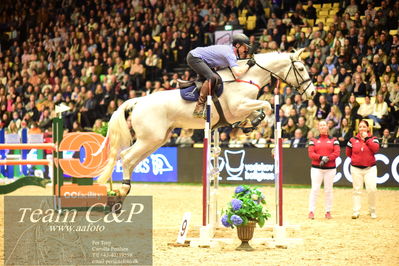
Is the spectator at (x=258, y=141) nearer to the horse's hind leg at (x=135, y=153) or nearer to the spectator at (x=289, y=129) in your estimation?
the spectator at (x=289, y=129)

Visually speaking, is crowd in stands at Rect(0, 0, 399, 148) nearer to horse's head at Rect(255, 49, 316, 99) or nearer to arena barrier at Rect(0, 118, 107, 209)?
horse's head at Rect(255, 49, 316, 99)

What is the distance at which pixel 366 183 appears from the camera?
11.8m

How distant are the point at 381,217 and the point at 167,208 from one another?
13.6 feet

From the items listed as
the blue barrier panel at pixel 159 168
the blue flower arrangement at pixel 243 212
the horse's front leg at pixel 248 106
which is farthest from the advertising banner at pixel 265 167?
the blue flower arrangement at pixel 243 212

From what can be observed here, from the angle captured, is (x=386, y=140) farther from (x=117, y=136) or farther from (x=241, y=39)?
(x=117, y=136)

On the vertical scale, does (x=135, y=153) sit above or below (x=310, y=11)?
below

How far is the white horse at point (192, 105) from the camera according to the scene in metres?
9.91

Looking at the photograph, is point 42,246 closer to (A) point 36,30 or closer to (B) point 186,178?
(B) point 186,178

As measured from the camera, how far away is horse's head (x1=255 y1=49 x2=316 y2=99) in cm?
1026

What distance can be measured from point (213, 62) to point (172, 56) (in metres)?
13.3

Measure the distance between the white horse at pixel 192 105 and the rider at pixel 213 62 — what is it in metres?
0.21

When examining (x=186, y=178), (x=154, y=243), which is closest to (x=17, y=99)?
(x=186, y=178)

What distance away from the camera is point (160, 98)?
1023cm

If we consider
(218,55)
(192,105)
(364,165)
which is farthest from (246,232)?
(364,165)
